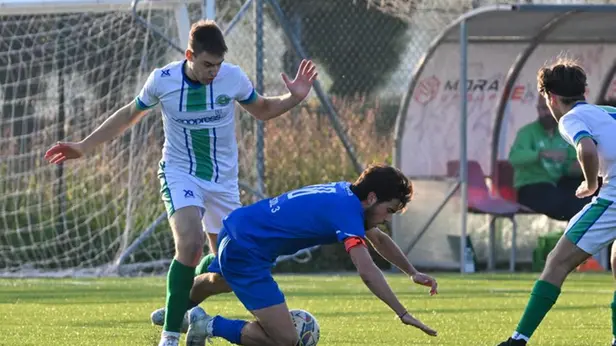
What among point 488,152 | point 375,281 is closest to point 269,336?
point 375,281

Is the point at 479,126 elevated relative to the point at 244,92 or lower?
lower

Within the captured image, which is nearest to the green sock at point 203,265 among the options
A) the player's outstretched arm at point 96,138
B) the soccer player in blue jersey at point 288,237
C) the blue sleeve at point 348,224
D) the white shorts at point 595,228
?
the soccer player in blue jersey at point 288,237

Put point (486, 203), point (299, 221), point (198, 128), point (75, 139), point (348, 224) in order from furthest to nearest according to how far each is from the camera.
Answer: point (486, 203) → point (75, 139) → point (198, 128) → point (299, 221) → point (348, 224)

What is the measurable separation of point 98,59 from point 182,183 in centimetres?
732

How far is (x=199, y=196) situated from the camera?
745 centimetres

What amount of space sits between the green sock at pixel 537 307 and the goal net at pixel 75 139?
7.90 m

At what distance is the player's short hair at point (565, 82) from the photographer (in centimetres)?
698

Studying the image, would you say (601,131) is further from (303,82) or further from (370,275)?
(370,275)

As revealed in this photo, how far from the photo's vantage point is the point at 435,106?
1534 centimetres

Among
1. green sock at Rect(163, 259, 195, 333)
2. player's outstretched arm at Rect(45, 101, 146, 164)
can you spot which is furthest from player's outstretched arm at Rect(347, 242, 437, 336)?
player's outstretched arm at Rect(45, 101, 146, 164)

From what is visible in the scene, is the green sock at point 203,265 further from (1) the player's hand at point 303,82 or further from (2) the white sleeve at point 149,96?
(1) the player's hand at point 303,82

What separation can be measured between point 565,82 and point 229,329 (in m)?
2.04

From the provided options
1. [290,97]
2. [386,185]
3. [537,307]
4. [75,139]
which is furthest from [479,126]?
[386,185]

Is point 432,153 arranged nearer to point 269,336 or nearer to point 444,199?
point 444,199
